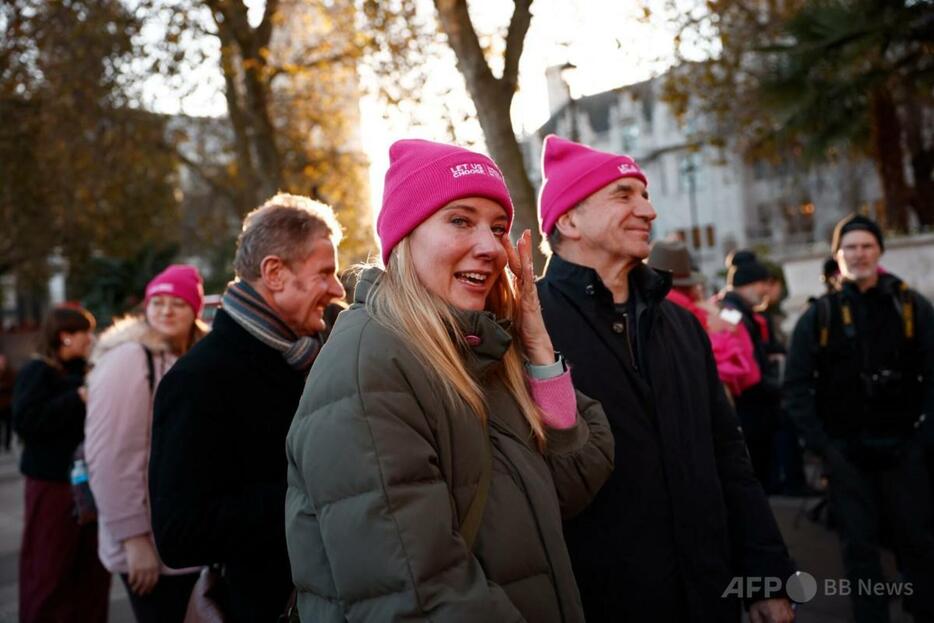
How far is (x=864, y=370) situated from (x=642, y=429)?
2.55 meters

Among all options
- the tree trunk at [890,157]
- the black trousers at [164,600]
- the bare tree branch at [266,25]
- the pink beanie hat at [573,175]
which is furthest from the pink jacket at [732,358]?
A: the bare tree branch at [266,25]

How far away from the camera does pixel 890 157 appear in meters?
13.7

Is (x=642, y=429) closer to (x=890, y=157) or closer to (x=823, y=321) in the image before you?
Answer: (x=823, y=321)

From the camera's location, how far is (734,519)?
3145mm

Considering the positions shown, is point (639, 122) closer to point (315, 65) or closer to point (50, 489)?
point (315, 65)

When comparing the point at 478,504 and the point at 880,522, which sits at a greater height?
the point at 478,504

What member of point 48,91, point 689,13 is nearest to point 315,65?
point 48,91

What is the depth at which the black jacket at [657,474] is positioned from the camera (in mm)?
2830

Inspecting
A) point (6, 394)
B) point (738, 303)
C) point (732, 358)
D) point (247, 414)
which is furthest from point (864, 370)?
point (6, 394)

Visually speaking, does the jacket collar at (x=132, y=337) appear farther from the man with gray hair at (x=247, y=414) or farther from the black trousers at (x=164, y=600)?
the man with gray hair at (x=247, y=414)

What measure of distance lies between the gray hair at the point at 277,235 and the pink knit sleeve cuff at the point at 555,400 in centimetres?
111

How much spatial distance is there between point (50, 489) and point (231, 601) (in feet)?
10.8

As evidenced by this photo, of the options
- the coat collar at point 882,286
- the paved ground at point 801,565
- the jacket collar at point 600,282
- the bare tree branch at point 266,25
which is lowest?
the paved ground at point 801,565

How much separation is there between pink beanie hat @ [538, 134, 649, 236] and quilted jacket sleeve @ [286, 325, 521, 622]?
1496 millimetres
